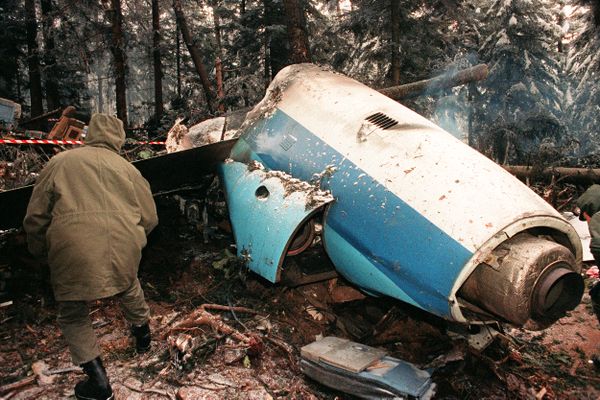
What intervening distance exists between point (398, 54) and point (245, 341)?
9.88m

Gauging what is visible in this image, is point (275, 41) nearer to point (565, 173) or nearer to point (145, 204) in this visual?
point (565, 173)

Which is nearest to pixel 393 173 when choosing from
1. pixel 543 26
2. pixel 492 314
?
pixel 492 314

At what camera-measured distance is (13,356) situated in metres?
3.19

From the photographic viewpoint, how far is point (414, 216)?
2928 millimetres

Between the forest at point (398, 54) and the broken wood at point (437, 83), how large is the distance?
529 cm

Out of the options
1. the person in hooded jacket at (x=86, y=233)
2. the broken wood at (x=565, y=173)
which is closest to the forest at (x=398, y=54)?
the broken wood at (x=565, y=173)

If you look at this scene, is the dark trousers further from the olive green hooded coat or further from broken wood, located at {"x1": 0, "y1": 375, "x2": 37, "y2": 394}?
broken wood, located at {"x1": 0, "y1": 375, "x2": 37, "y2": 394}

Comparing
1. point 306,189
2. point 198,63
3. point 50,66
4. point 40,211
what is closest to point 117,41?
point 198,63

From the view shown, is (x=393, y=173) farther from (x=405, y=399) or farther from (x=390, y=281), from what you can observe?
(x=405, y=399)

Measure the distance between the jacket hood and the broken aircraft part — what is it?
1.30m

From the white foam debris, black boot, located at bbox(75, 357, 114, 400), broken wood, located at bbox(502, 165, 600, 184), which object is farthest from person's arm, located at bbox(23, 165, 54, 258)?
broken wood, located at bbox(502, 165, 600, 184)

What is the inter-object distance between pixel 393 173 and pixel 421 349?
60.0 inches

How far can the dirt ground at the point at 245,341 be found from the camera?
2.95m

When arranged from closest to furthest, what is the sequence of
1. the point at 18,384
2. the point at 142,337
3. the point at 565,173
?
the point at 18,384 < the point at 142,337 < the point at 565,173
